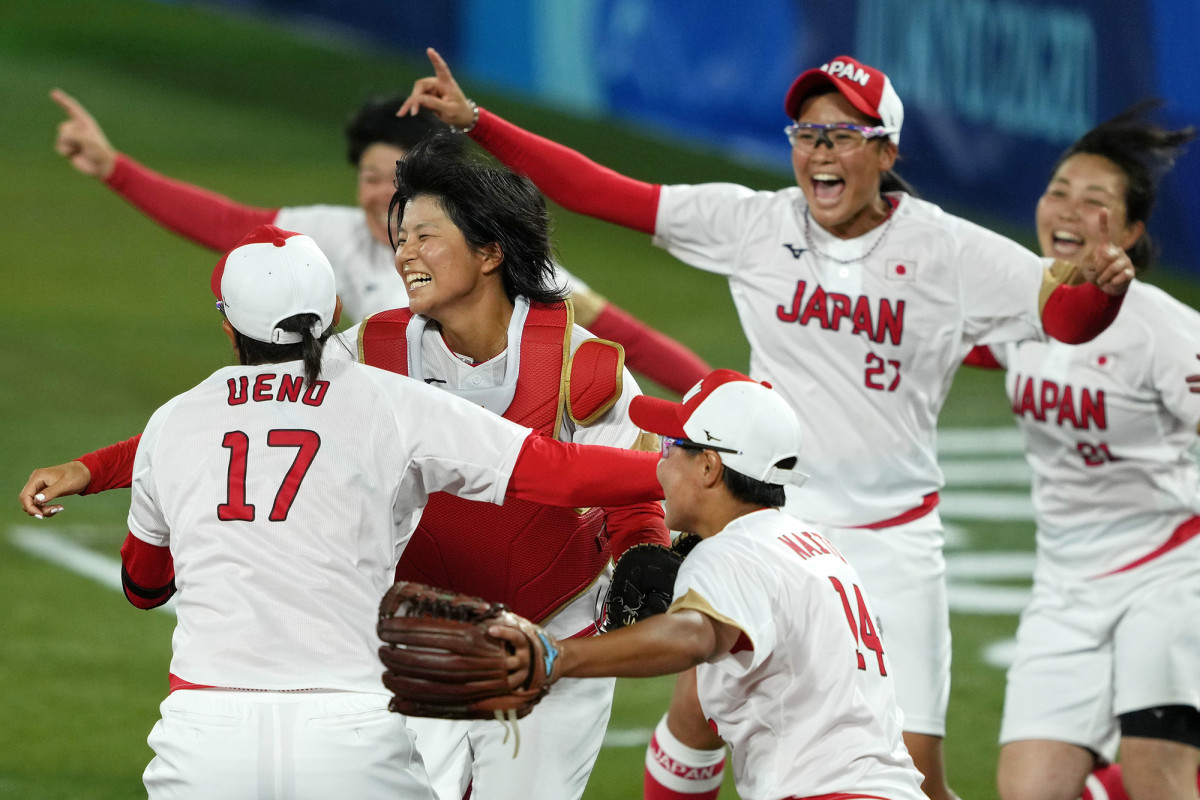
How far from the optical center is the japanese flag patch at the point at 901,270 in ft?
18.1

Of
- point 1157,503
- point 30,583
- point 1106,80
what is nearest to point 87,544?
point 30,583

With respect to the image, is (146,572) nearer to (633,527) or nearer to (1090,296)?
(633,527)

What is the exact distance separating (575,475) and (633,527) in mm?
622

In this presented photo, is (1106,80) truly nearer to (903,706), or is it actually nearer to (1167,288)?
(1167,288)

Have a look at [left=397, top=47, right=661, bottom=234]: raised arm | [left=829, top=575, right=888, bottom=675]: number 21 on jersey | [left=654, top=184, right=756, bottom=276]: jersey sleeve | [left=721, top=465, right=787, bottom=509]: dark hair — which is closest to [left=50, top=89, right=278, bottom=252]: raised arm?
[left=397, top=47, right=661, bottom=234]: raised arm

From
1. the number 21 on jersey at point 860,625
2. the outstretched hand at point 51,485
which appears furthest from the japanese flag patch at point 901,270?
the outstretched hand at point 51,485

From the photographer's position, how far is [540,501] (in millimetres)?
4125

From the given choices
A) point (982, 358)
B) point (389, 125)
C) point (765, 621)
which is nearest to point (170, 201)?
point (389, 125)

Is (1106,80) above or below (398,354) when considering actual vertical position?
above

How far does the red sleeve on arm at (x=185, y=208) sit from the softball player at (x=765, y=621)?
9.28ft

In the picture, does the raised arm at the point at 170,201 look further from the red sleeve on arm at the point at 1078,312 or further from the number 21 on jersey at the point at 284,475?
the red sleeve on arm at the point at 1078,312

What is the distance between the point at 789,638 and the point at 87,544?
20.7ft

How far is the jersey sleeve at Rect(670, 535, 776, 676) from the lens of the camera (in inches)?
150

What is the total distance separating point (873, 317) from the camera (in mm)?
5504
